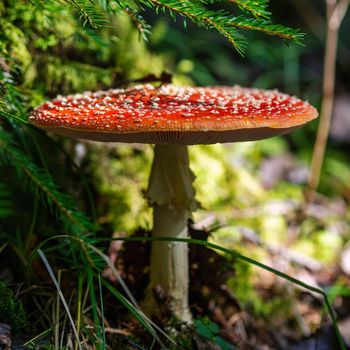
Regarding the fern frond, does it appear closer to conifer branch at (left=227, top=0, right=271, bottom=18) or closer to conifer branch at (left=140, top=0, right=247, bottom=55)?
conifer branch at (left=140, top=0, right=247, bottom=55)

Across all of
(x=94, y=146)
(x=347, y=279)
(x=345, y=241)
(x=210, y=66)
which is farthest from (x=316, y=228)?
(x=210, y=66)

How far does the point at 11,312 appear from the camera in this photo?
1812 mm

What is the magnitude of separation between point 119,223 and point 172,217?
0.83m

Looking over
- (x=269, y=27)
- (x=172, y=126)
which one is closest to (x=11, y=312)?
(x=172, y=126)

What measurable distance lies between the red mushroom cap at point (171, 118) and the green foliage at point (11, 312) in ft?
2.36

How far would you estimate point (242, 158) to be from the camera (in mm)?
4309

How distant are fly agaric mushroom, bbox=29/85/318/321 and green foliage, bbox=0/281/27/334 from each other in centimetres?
67

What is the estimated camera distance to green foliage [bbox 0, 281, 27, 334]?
5.90 ft

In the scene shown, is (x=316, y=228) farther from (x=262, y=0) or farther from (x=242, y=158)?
(x=262, y=0)

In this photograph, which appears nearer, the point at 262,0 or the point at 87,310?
the point at 262,0

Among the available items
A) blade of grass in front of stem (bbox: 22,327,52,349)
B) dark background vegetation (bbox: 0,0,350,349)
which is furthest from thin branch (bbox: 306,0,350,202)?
blade of grass in front of stem (bbox: 22,327,52,349)

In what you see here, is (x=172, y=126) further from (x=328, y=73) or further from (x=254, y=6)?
(x=328, y=73)

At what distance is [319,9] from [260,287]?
5942 mm

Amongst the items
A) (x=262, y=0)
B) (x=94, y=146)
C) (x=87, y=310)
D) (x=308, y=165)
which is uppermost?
(x=262, y=0)
